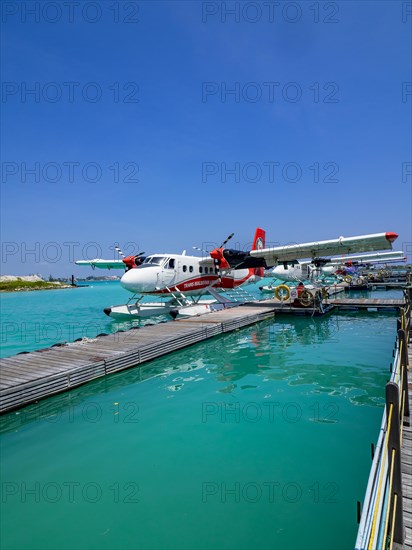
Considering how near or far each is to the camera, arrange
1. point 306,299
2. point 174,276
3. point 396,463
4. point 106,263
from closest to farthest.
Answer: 1. point 396,463
2. point 174,276
3. point 306,299
4. point 106,263

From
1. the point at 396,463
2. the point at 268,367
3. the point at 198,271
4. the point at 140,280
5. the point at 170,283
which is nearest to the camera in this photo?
the point at 396,463

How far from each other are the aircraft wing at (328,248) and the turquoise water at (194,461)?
10455 mm

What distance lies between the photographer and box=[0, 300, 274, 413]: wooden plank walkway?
719cm

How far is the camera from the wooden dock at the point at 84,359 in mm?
7203

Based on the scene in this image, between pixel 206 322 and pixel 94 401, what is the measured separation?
27.9 ft

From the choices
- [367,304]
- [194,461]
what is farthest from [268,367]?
[367,304]

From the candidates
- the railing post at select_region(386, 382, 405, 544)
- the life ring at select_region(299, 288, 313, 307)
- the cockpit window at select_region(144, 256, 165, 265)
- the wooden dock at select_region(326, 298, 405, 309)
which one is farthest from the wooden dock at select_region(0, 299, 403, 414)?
the wooden dock at select_region(326, 298, 405, 309)

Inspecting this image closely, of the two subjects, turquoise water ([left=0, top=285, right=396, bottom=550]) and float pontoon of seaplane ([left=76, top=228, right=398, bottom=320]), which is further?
float pontoon of seaplane ([left=76, top=228, right=398, bottom=320])

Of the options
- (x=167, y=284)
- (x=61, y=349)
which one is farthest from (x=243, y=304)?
(x=61, y=349)

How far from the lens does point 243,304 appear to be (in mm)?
24281

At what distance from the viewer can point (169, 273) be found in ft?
62.7

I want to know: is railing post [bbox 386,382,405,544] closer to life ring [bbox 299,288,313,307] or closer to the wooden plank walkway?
the wooden plank walkway

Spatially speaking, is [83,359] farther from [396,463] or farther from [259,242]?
[259,242]

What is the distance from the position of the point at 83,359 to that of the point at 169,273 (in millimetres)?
10364
